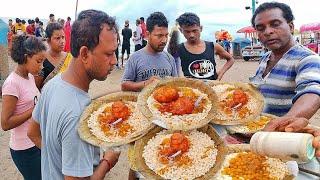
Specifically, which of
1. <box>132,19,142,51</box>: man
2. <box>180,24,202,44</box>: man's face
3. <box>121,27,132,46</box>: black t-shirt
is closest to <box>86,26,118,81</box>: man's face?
<box>180,24,202,44</box>: man's face

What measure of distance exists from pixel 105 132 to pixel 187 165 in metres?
0.47

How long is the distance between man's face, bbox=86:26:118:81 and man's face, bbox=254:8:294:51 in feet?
4.29

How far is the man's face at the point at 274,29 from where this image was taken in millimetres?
2701

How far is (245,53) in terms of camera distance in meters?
23.1

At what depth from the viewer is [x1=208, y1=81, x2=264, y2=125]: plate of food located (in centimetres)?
221

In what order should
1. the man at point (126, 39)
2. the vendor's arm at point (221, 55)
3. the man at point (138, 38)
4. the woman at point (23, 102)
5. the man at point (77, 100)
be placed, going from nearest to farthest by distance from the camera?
the man at point (77, 100) < the woman at point (23, 102) < the vendor's arm at point (221, 55) < the man at point (138, 38) < the man at point (126, 39)

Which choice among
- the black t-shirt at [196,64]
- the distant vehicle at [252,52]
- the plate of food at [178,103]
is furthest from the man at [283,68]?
the distant vehicle at [252,52]

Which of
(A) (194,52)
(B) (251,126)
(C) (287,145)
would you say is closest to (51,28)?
(A) (194,52)

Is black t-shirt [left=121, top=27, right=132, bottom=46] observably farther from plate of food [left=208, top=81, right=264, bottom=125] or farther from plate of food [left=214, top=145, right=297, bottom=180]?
plate of food [left=214, top=145, right=297, bottom=180]

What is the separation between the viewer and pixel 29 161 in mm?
3107

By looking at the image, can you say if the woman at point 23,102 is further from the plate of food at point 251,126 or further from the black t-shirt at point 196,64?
the black t-shirt at point 196,64

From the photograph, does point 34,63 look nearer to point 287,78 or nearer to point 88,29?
point 88,29

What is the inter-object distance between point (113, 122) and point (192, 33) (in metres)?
2.68

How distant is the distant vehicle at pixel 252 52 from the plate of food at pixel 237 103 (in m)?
20.8
